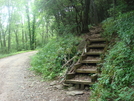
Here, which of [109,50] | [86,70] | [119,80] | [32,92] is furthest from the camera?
[109,50]

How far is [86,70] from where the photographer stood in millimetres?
5961

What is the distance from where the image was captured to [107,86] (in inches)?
170

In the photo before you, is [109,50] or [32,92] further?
[109,50]

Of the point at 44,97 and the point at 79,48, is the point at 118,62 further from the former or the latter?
the point at 79,48

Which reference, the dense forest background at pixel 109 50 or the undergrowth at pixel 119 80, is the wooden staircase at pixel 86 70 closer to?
the dense forest background at pixel 109 50

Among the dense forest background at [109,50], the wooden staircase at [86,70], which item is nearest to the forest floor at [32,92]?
the wooden staircase at [86,70]

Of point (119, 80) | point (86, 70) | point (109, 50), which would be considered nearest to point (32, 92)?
point (86, 70)

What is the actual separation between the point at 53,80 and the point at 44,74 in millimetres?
1053

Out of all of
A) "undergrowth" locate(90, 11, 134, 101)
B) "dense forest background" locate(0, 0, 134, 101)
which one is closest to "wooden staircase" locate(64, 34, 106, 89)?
"dense forest background" locate(0, 0, 134, 101)

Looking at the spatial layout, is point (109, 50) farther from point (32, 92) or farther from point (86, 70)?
point (32, 92)

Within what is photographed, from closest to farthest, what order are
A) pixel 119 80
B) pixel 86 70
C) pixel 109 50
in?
pixel 119 80 < pixel 86 70 < pixel 109 50

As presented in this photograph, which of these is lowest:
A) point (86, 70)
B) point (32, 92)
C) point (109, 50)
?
point (32, 92)

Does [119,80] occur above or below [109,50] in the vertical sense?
below

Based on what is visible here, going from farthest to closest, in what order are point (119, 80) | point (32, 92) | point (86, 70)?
point (86, 70), point (32, 92), point (119, 80)
